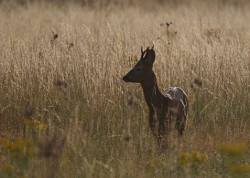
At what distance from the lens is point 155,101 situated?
179 inches

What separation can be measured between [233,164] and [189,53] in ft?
11.6

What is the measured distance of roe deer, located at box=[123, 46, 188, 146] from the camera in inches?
174

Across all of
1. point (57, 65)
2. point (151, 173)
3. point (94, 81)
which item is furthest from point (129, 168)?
point (57, 65)

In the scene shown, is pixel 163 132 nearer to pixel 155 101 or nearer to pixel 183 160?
pixel 155 101

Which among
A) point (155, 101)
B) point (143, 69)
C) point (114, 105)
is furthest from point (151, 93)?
point (114, 105)

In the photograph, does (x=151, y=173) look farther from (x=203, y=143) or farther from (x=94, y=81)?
(x=94, y=81)

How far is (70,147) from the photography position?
457 centimetres

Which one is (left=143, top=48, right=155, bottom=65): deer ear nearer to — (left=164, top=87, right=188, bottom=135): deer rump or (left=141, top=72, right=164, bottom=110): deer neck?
(left=141, top=72, right=164, bottom=110): deer neck

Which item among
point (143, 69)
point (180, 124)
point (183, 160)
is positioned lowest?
point (183, 160)

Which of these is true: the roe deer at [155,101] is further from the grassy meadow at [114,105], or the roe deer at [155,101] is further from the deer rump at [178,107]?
the grassy meadow at [114,105]

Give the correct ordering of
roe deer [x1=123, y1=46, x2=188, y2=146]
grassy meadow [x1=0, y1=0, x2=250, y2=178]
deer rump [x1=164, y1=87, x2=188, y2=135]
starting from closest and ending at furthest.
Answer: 1. grassy meadow [x1=0, y1=0, x2=250, y2=178]
2. roe deer [x1=123, y1=46, x2=188, y2=146]
3. deer rump [x1=164, y1=87, x2=188, y2=135]

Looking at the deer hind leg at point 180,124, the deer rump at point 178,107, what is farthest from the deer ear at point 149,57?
the deer hind leg at point 180,124

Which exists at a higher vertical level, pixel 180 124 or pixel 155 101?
pixel 155 101

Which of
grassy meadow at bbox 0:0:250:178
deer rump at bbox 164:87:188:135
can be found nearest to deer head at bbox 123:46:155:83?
grassy meadow at bbox 0:0:250:178
